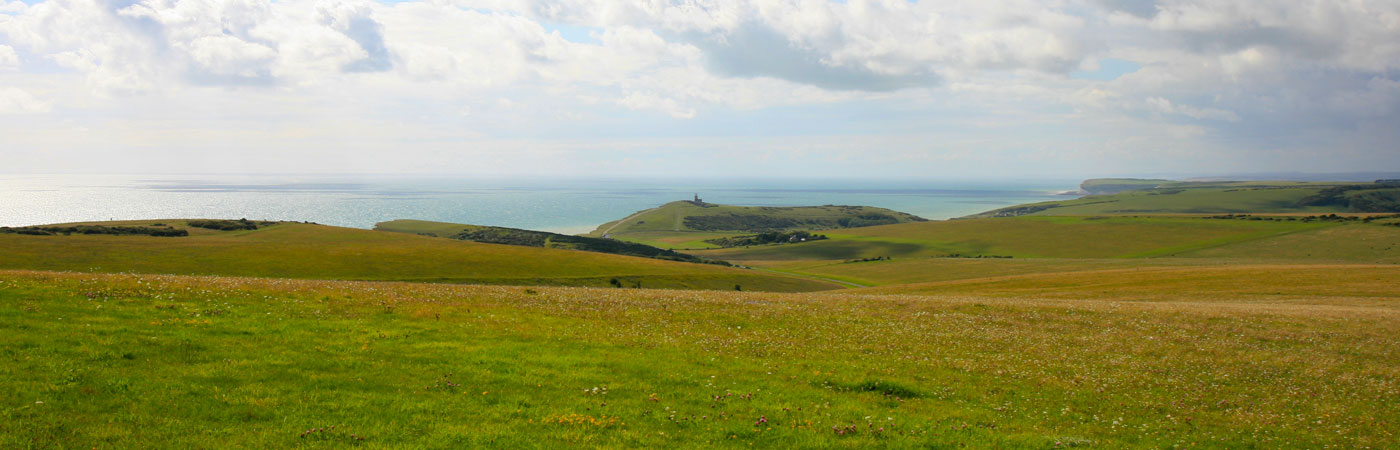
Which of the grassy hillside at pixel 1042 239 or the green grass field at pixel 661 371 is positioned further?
the grassy hillside at pixel 1042 239

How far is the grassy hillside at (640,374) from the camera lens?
12.0m

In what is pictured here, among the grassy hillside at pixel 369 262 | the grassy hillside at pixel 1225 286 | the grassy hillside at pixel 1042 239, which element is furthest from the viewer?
the grassy hillside at pixel 1042 239

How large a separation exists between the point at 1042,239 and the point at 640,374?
165 m

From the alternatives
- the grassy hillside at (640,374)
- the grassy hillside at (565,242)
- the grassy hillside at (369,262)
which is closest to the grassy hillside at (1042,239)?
the grassy hillside at (565,242)

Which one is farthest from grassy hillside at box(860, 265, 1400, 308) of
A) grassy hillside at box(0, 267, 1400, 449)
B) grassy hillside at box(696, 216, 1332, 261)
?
grassy hillside at box(696, 216, 1332, 261)

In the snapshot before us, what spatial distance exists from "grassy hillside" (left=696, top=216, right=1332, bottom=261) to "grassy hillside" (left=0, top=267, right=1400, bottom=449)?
124939 millimetres

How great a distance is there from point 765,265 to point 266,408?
135 metres

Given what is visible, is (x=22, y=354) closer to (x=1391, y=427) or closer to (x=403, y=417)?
(x=403, y=417)

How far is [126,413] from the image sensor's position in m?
11.3

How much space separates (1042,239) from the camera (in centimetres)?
16038

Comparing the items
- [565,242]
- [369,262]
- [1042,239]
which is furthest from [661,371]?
[1042,239]

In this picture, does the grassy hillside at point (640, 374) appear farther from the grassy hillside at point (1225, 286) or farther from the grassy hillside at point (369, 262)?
the grassy hillside at point (369, 262)

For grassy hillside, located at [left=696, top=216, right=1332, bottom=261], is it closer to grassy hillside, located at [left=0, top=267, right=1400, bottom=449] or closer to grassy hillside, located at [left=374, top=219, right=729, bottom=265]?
grassy hillside, located at [left=374, top=219, right=729, bottom=265]

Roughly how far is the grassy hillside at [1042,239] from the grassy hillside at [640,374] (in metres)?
125
